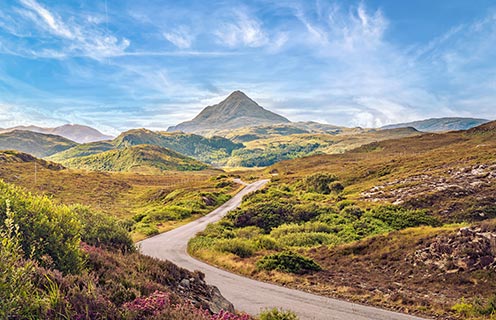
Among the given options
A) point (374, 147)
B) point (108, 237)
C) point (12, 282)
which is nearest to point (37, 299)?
point (12, 282)

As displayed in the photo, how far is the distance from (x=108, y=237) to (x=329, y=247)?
16907mm

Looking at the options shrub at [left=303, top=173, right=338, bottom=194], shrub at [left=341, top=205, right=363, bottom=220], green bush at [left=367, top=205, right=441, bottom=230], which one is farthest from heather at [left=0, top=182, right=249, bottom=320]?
shrub at [left=303, top=173, right=338, bottom=194]

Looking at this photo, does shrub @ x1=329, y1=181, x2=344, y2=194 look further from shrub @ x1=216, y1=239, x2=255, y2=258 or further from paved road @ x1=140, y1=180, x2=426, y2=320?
paved road @ x1=140, y1=180, x2=426, y2=320

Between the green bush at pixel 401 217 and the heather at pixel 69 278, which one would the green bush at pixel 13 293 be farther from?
the green bush at pixel 401 217

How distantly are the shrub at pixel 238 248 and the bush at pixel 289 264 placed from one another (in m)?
4.02

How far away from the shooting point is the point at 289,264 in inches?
787

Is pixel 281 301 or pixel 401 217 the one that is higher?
pixel 401 217

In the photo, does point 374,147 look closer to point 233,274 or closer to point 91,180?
point 91,180

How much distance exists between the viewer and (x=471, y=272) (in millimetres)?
16047

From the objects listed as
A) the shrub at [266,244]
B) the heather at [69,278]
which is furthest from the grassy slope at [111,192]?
the heather at [69,278]

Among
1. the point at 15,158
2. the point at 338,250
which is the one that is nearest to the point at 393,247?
the point at 338,250

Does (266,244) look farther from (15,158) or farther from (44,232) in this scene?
(15,158)

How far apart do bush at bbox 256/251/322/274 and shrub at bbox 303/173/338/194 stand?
3828 centimetres

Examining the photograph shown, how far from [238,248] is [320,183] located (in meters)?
37.0
